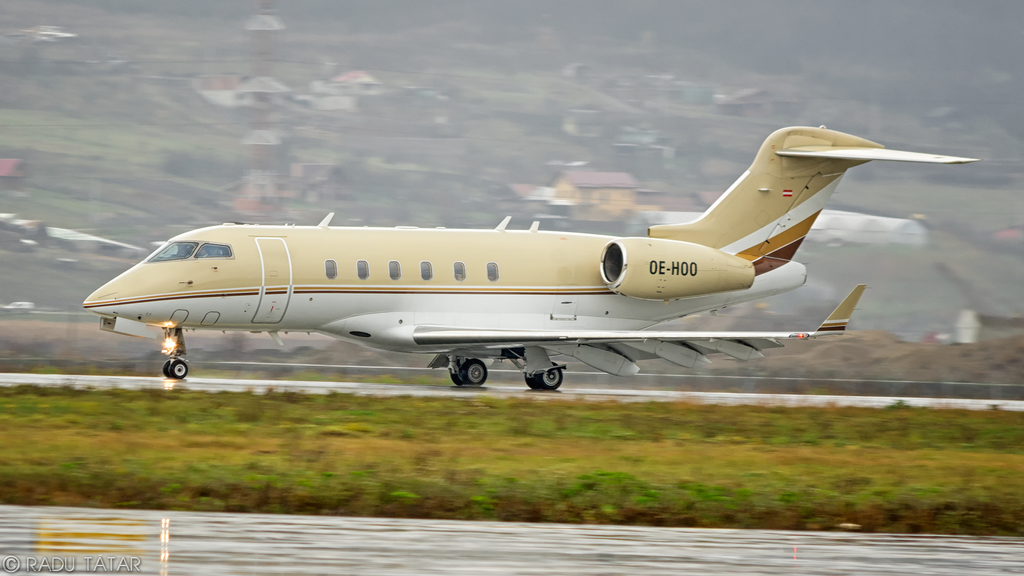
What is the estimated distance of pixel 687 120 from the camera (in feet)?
389

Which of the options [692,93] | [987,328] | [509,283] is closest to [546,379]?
[509,283]

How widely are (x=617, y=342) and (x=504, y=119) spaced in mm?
92197

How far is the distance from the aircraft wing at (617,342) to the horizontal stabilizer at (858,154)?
14.4 feet

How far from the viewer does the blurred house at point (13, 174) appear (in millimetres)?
88375

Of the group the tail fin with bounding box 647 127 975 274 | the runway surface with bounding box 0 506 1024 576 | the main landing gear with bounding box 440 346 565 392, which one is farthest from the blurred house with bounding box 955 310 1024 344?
the runway surface with bounding box 0 506 1024 576

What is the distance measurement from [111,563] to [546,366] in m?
19.3

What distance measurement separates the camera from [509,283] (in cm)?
2662

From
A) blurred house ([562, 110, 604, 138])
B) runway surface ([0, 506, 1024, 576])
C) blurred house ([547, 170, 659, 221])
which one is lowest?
runway surface ([0, 506, 1024, 576])

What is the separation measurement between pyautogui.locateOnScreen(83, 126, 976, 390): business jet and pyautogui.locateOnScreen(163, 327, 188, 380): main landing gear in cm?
4

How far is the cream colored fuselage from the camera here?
2352 centimetres

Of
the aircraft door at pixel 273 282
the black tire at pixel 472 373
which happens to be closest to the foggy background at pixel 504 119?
the black tire at pixel 472 373

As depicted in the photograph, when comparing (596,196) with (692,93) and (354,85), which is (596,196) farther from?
(692,93)

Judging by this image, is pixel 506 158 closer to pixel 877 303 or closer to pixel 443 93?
pixel 443 93

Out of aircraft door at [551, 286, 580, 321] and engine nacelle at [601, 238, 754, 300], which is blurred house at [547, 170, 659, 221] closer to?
engine nacelle at [601, 238, 754, 300]
